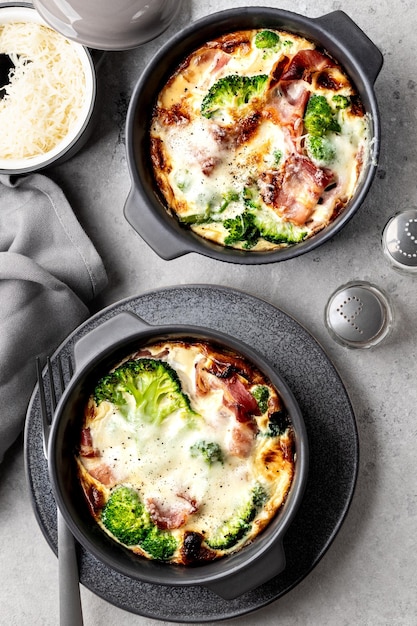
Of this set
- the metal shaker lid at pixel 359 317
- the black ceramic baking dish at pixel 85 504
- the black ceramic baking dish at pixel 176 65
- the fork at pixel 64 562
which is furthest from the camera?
the metal shaker lid at pixel 359 317

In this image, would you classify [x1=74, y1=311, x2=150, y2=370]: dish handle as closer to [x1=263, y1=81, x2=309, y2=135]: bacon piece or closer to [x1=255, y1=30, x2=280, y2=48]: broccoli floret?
[x1=263, y1=81, x2=309, y2=135]: bacon piece

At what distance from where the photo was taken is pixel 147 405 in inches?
115

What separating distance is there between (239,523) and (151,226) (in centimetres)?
112

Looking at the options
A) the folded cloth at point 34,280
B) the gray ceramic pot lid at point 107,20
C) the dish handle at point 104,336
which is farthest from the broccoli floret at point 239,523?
the gray ceramic pot lid at point 107,20

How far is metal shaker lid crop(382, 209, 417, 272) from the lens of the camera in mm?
3180

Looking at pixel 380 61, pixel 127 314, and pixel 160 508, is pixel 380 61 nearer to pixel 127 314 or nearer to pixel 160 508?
pixel 127 314

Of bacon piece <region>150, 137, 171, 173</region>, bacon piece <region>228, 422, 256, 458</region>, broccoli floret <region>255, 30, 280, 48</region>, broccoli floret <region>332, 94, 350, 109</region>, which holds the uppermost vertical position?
broccoli floret <region>255, 30, 280, 48</region>

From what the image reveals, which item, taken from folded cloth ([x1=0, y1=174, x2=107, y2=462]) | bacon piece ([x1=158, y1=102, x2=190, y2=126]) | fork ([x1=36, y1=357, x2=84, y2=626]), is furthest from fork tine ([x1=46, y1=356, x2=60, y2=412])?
bacon piece ([x1=158, y1=102, x2=190, y2=126])

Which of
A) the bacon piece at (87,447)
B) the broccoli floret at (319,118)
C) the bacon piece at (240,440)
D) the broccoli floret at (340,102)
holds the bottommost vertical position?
the bacon piece at (87,447)

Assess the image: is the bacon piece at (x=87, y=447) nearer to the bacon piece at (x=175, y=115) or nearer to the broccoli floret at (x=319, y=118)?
the bacon piece at (x=175, y=115)

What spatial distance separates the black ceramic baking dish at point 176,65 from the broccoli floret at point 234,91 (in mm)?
205

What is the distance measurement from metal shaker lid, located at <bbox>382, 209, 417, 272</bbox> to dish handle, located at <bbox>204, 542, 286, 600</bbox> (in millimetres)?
1197

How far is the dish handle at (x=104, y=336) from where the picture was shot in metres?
2.89

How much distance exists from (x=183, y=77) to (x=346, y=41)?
0.63 metres
